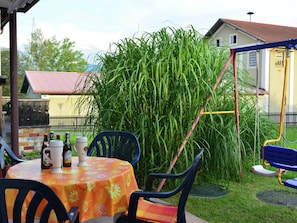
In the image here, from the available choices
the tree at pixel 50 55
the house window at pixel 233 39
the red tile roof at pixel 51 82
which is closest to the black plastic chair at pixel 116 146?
the red tile roof at pixel 51 82

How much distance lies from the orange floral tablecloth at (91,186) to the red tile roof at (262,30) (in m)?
18.1

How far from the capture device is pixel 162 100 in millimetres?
4133

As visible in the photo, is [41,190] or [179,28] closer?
[41,190]

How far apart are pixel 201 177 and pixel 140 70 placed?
177 cm

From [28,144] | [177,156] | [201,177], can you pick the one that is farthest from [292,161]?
[28,144]

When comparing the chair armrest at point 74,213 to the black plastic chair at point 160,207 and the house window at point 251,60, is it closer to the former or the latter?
the black plastic chair at point 160,207

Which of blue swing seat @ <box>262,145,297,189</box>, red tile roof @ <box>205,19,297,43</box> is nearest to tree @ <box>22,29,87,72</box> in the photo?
red tile roof @ <box>205,19,297,43</box>

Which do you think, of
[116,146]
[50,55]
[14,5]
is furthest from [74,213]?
[50,55]

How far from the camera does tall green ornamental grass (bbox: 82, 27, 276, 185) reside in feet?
13.6

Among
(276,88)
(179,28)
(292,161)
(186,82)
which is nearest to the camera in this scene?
(292,161)

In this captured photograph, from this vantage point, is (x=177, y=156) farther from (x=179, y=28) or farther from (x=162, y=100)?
(x=179, y=28)

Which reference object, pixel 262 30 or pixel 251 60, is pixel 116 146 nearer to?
pixel 251 60

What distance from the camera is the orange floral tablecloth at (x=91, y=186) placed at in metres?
2.06

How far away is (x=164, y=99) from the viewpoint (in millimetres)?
4129
